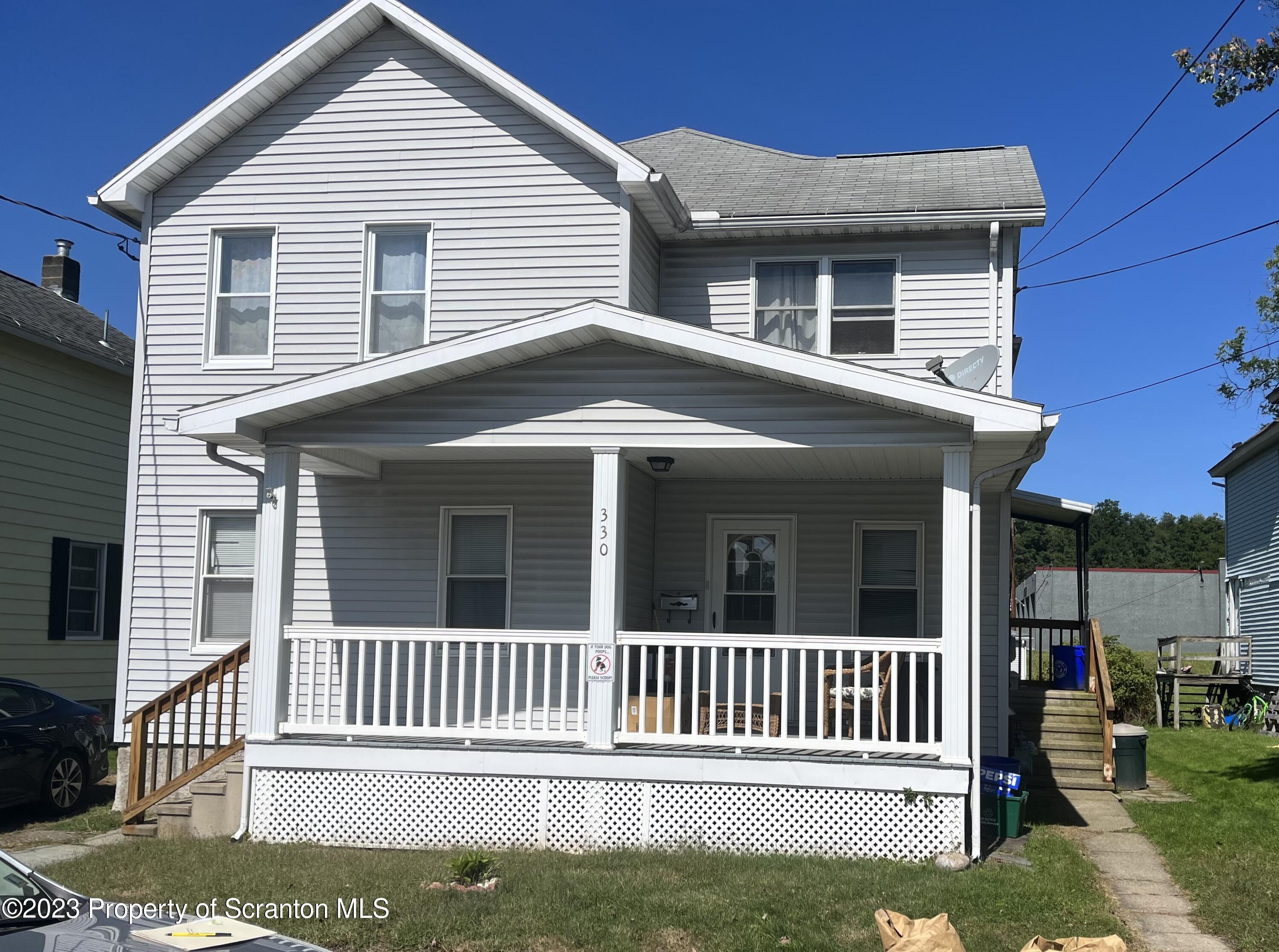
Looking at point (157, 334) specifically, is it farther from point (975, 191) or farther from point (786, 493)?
point (975, 191)

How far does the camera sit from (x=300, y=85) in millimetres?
13547

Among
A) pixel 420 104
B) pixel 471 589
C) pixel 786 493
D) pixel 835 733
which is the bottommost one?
pixel 835 733

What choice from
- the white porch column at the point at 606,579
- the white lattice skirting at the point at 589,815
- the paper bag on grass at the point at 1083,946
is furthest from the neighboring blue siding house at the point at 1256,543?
the paper bag on grass at the point at 1083,946

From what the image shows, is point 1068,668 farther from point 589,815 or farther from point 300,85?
point 300,85

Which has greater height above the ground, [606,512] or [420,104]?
[420,104]

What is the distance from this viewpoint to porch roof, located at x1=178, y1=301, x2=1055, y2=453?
370 inches

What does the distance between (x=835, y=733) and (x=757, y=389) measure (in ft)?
9.44

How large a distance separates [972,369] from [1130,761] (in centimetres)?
516

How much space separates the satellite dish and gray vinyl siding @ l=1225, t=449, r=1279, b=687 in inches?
505

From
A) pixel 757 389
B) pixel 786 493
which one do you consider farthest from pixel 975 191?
pixel 757 389

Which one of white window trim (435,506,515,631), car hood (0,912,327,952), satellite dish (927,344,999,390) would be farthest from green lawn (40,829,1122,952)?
satellite dish (927,344,999,390)

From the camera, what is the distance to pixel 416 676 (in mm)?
12969

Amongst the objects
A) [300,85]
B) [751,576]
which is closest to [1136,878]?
[751,576]

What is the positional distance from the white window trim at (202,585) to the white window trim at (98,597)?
5.57m
